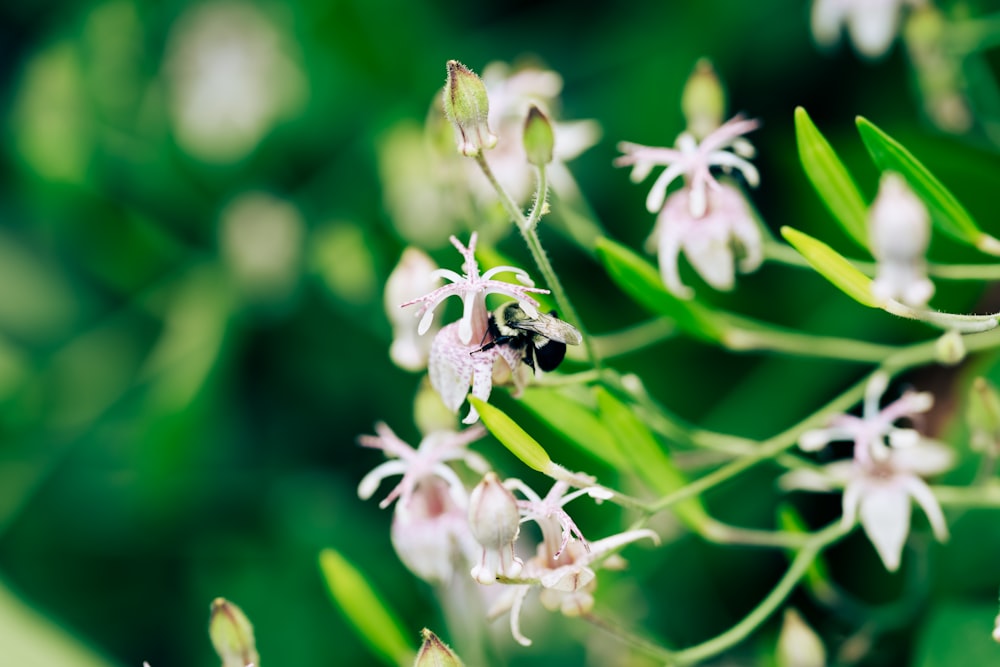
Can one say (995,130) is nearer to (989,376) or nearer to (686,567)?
(989,376)

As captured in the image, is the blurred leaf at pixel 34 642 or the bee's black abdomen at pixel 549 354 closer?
the bee's black abdomen at pixel 549 354

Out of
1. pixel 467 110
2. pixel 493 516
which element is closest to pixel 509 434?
pixel 493 516

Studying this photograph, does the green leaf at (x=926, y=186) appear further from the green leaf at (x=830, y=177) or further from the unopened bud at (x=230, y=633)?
the unopened bud at (x=230, y=633)

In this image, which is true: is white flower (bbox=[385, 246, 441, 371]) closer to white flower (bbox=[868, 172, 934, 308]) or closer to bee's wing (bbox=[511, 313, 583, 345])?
bee's wing (bbox=[511, 313, 583, 345])

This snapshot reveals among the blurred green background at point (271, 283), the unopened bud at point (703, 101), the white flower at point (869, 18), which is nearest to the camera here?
the unopened bud at point (703, 101)

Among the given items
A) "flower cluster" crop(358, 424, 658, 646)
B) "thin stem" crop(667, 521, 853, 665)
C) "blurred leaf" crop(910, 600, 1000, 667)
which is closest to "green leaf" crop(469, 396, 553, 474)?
"flower cluster" crop(358, 424, 658, 646)

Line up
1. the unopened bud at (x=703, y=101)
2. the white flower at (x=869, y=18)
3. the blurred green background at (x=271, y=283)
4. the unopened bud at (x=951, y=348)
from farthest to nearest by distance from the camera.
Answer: the blurred green background at (x=271, y=283) < the white flower at (x=869, y=18) < the unopened bud at (x=703, y=101) < the unopened bud at (x=951, y=348)

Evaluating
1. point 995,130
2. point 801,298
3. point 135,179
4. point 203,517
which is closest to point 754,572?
point 801,298

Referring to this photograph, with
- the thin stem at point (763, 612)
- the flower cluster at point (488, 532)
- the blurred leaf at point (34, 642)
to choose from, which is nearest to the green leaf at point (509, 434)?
the flower cluster at point (488, 532)
